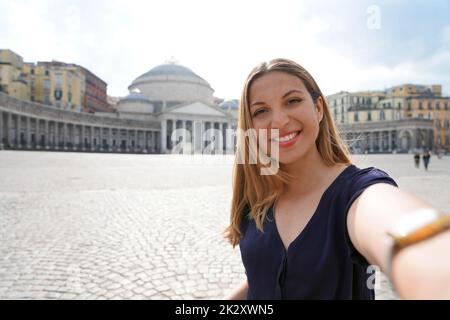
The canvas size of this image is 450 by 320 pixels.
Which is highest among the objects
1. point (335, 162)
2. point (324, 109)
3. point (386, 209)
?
point (324, 109)

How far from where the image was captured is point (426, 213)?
829mm

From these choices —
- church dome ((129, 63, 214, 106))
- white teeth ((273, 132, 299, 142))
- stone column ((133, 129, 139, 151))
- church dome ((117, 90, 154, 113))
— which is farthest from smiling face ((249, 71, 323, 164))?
church dome ((129, 63, 214, 106))

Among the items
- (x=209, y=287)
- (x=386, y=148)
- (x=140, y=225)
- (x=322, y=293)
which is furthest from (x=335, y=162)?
(x=386, y=148)

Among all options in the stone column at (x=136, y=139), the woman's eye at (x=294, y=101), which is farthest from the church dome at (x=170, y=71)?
the woman's eye at (x=294, y=101)

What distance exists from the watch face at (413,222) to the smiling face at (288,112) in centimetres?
65

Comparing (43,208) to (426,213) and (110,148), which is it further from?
(110,148)

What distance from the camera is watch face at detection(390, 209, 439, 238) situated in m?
0.79

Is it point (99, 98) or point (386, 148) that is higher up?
point (99, 98)

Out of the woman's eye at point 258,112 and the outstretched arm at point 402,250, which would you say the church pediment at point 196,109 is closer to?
the woman's eye at point 258,112

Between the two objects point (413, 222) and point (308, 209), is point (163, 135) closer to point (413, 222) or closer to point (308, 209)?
point (308, 209)

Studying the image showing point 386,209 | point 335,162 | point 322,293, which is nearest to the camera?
point 386,209

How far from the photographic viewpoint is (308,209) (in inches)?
55.1
